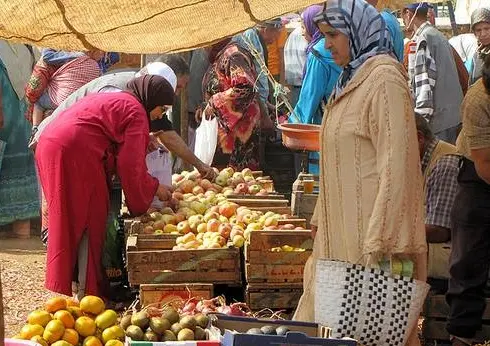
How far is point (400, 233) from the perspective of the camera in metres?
4.45

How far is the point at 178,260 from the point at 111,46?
2.06 meters

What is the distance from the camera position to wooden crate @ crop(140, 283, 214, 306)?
247 inches

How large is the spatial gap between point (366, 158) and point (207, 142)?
494 cm

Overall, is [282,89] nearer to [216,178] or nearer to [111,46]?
[216,178]

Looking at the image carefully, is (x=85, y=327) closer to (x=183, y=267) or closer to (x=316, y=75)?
(x=183, y=267)

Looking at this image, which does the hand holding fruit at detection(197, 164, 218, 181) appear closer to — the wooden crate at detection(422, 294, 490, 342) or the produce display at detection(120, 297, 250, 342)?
the wooden crate at detection(422, 294, 490, 342)

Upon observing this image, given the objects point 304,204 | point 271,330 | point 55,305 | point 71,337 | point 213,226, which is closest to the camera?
point 271,330

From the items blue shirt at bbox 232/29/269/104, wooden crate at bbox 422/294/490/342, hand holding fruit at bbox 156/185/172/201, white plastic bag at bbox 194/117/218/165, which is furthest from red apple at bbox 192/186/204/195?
blue shirt at bbox 232/29/269/104

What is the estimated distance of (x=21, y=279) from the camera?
30.2 ft

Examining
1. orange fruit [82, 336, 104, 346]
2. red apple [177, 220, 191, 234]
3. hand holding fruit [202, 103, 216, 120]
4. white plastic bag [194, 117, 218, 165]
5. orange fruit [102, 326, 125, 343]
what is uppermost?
hand holding fruit [202, 103, 216, 120]

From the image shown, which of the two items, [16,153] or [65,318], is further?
[16,153]

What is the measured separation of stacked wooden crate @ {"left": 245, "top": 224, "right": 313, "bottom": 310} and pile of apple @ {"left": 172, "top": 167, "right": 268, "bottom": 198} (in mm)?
1493

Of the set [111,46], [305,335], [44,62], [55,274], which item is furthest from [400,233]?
[44,62]

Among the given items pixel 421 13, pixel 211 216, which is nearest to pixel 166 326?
pixel 211 216
